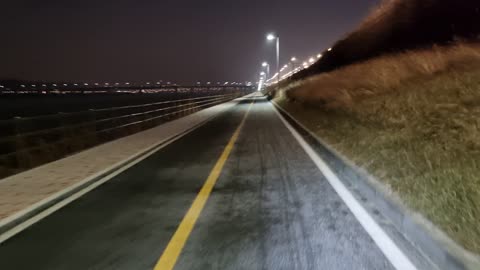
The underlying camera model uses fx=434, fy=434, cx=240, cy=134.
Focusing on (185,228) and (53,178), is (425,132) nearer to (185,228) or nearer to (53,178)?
(185,228)

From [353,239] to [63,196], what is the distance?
5023 millimetres

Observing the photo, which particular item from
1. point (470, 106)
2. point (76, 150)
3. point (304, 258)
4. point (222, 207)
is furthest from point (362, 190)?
point (76, 150)

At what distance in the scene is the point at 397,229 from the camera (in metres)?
5.32

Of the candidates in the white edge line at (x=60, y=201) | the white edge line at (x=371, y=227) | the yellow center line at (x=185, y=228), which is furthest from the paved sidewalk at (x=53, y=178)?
the white edge line at (x=371, y=227)

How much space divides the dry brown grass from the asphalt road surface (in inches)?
36.6

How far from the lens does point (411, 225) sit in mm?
5008

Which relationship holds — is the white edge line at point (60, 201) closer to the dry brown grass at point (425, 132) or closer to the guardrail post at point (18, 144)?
the guardrail post at point (18, 144)

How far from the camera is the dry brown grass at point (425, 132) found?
5.22 meters

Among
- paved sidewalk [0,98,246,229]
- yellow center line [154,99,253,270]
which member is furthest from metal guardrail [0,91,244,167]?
yellow center line [154,99,253,270]

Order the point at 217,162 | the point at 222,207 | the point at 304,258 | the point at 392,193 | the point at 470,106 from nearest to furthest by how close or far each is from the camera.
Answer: the point at 304,258 → the point at 392,193 → the point at 222,207 → the point at 470,106 → the point at 217,162

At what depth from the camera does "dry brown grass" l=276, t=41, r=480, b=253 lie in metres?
5.22

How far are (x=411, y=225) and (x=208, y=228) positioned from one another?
2.47 metres

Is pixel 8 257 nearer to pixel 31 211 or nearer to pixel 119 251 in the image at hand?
pixel 119 251

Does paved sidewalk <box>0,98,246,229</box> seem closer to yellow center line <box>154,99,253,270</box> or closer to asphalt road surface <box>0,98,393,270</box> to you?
asphalt road surface <box>0,98,393,270</box>
